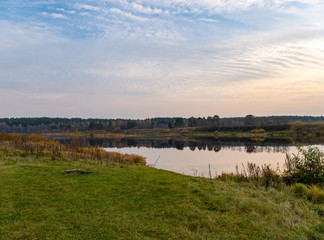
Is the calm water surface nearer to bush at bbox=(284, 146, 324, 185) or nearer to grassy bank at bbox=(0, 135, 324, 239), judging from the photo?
bush at bbox=(284, 146, 324, 185)

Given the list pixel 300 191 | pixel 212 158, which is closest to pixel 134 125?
pixel 212 158

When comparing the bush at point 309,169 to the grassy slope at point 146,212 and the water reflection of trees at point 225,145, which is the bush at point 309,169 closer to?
the grassy slope at point 146,212

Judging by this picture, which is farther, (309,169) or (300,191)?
(309,169)

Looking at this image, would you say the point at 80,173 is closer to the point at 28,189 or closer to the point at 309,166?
the point at 28,189

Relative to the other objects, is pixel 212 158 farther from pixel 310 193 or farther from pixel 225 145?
pixel 310 193

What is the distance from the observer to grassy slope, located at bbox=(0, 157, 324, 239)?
19.0 feet

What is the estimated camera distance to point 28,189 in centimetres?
926

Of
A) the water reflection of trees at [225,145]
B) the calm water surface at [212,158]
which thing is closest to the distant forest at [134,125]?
the water reflection of trees at [225,145]

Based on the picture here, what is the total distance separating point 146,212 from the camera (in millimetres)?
7035

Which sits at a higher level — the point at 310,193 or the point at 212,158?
the point at 310,193

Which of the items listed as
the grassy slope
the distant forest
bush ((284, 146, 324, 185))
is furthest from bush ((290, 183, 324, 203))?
the distant forest

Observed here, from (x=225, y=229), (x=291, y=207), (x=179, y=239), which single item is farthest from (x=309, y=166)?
(x=179, y=239)

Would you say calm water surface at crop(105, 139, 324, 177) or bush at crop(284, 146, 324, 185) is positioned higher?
bush at crop(284, 146, 324, 185)

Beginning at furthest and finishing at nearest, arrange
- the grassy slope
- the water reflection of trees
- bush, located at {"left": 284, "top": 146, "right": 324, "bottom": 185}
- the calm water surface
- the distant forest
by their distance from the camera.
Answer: the distant forest
the water reflection of trees
the calm water surface
bush, located at {"left": 284, "top": 146, "right": 324, "bottom": 185}
the grassy slope
